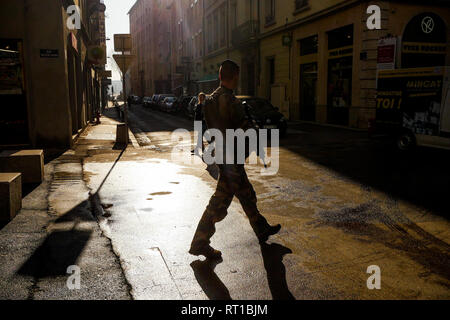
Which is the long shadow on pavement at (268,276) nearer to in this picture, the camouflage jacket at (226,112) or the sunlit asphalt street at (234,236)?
the sunlit asphalt street at (234,236)

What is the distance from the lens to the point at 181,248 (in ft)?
14.5

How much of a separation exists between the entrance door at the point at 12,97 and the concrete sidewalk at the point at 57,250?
17.2ft

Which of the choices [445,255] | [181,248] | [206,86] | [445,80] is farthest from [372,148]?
[206,86]

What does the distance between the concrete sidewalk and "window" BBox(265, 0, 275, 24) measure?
72.8 feet

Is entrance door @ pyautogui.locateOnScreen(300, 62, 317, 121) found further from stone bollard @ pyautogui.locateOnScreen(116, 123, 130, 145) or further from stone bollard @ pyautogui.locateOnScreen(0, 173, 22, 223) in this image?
stone bollard @ pyautogui.locateOnScreen(0, 173, 22, 223)

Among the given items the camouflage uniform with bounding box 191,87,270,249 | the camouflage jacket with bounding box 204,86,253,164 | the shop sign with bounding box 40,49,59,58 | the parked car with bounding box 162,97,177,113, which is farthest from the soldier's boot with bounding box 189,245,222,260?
the parked car with bounding box 162,97,177,113

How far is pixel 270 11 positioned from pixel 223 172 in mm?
24928

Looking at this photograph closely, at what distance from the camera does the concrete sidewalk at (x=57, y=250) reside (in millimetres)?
3410

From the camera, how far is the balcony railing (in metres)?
29.0

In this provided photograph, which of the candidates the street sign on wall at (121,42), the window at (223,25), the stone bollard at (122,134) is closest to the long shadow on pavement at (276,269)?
the stone bollard at (122,134)

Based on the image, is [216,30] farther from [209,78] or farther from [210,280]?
[210,280]

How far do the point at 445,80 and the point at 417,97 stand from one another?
848mm

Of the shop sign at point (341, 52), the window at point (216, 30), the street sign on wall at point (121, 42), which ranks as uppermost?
the window at point (216, 30)
